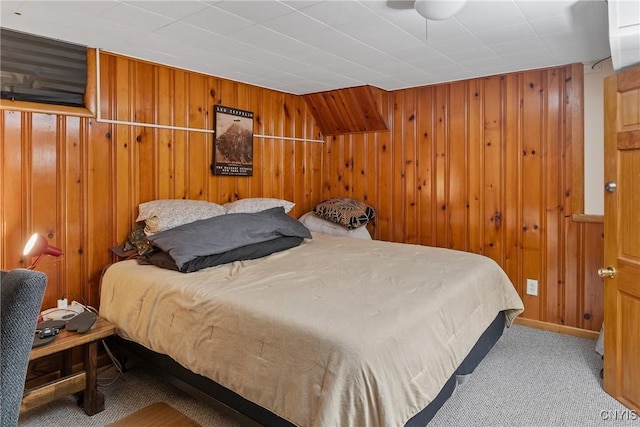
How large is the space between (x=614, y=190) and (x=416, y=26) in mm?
1395

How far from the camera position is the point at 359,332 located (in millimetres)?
1436

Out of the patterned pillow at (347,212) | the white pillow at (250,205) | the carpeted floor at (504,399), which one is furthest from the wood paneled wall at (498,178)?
the white pillow at (250,205)

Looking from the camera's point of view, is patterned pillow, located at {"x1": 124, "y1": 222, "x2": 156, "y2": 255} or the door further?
patterned pillow, located at {"x1": 124, "y1": 222, "x2": 156, "y2": 255}

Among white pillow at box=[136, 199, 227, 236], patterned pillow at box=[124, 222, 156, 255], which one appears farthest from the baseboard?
Result: patterned pillow at box=[124, 222, 156, 255]

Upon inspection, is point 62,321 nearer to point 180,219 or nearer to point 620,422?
point 180,219

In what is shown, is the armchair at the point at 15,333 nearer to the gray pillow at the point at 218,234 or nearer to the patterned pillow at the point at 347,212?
the gray pillow at the point at 218,234

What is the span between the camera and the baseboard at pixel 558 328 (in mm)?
3031

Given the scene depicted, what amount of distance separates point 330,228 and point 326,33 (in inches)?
75.8

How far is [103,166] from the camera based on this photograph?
2.64 meters

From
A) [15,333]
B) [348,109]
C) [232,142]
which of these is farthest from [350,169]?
[15,333]

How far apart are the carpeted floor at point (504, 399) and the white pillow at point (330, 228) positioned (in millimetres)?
1567

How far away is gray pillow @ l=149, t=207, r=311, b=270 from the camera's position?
2.33m

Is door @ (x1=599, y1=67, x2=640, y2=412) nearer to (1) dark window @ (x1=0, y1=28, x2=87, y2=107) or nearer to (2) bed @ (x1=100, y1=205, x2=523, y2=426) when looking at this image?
(2) bed @ (x1=100, y1=205, x2=523, y2=426)

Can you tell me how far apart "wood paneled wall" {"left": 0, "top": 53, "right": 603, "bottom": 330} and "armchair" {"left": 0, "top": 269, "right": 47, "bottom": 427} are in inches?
62.9
